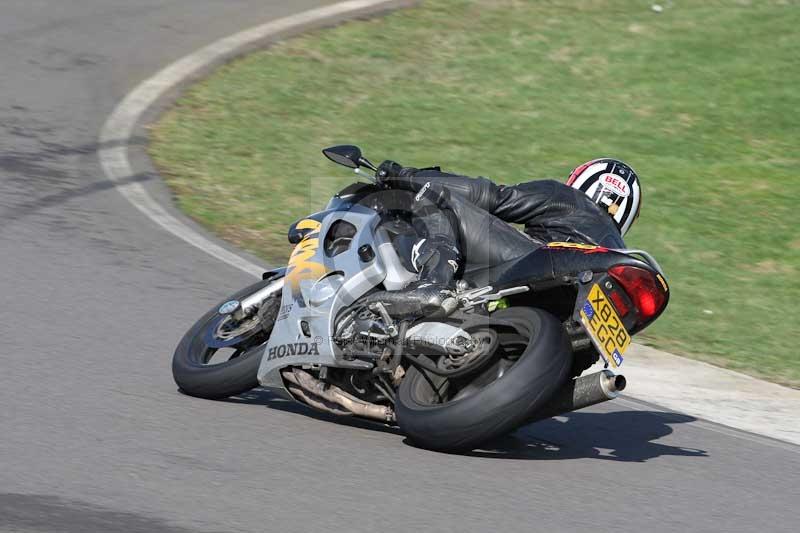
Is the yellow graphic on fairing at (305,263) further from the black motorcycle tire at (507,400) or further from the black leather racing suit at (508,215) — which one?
the black motorcycle tire at (507,400)

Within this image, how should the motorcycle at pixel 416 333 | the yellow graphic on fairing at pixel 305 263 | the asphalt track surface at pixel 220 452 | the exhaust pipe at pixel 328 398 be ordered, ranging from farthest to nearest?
the yellow graphic on fairing at pixel 305 263 → the exhaust pipe at pixel 328 398 → the motorcycle at pixel 416 333 → the asphalt track surface at pixel 220 452

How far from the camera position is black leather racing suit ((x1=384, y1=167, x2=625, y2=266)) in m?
5.75

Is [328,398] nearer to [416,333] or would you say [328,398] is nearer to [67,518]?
[416,333]

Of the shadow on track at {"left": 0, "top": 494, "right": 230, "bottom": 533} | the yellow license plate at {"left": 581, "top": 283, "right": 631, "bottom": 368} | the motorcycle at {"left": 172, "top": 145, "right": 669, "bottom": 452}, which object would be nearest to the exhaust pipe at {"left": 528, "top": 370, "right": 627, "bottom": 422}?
the motorcycle at {"left": 172, "top": 145, "right": 669, "bottom": 452}

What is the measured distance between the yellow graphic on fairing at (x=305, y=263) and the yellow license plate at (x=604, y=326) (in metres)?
1.46

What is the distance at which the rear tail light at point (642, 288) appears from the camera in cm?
525

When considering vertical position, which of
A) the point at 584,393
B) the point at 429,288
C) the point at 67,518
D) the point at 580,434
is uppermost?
the point at 429,288

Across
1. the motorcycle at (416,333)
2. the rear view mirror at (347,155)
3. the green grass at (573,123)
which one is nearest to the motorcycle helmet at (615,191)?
the motorcycle at (416,333)

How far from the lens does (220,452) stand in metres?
5.34

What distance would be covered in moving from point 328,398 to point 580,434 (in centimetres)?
137

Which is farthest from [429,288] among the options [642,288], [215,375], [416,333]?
[215,375]

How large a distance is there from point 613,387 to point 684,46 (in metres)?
11.6

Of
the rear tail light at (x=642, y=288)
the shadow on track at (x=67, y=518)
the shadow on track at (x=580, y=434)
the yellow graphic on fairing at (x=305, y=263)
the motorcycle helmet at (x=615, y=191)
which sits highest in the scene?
the motorcycle helmet at (x=615, y=191)

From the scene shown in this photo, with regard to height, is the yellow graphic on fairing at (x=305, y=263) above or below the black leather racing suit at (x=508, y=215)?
below
